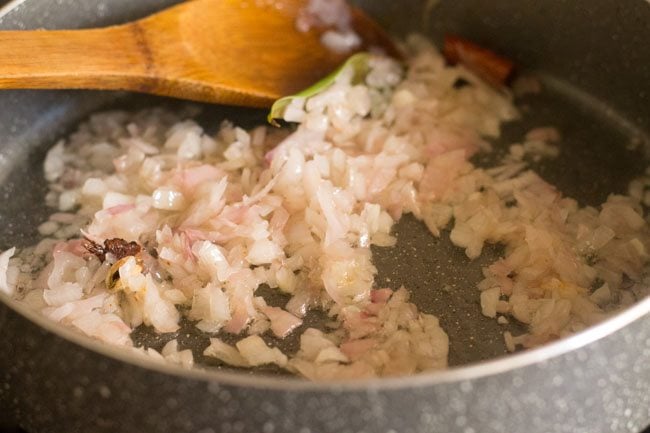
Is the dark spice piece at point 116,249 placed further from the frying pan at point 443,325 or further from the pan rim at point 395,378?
the pan rim at point 395,378

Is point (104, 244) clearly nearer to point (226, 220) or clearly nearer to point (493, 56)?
point (226, 220)

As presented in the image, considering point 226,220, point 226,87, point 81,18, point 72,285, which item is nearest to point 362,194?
point 226,220

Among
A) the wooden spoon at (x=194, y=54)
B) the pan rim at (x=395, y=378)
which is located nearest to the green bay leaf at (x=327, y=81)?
the wooden spoon at (x=194, y=54)

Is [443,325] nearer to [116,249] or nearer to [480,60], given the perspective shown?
[116,249]

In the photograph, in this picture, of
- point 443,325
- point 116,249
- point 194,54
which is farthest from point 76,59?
point 443,325

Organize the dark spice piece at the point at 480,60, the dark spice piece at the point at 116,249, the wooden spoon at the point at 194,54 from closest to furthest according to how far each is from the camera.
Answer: the dark spice piece at the point at 116,249
the wooden spoon at the point at 194,54
the dark spice piece at the point at 480,60

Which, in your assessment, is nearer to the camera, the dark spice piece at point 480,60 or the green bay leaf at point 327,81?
the green bay leaf at point 327,81

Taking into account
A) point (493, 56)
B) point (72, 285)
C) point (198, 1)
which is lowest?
point (72, 285)

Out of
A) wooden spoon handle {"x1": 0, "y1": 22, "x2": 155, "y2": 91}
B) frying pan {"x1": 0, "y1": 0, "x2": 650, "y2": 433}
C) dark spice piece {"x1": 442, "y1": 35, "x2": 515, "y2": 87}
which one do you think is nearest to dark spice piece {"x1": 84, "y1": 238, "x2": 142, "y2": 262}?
frying pan {"x1": 0, "y1": 0, "x2": 650, "y2": 433}
